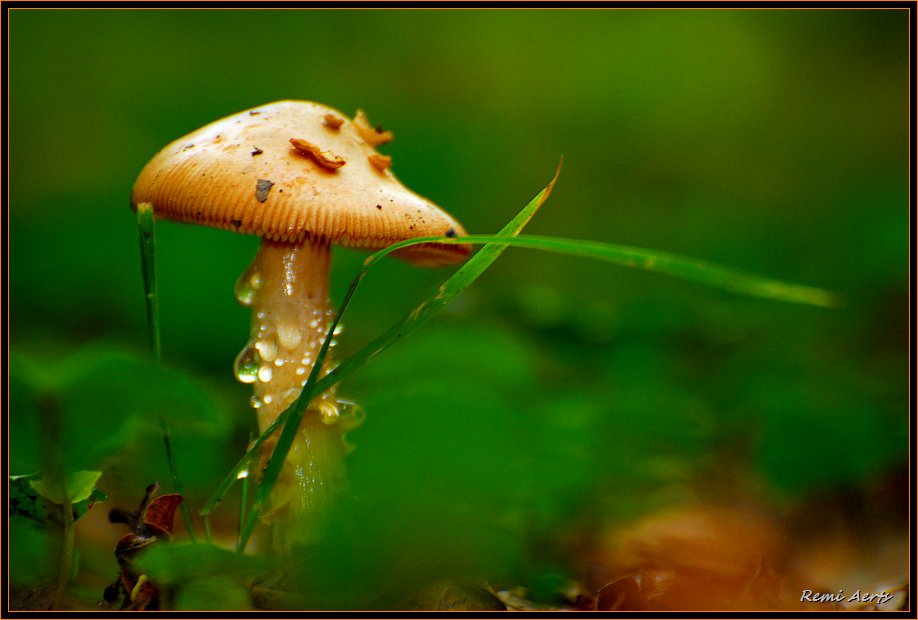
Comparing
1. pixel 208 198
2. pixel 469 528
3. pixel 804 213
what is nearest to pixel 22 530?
pixel 208 198

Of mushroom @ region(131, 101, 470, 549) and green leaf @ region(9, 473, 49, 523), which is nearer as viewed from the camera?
green leaf @ region(9, 473, 49, 523)

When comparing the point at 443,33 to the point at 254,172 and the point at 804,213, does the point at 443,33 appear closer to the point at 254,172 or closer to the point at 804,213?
the point at 804,213

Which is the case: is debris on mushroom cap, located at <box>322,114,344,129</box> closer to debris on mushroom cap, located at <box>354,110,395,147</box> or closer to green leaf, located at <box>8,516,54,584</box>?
debris on mushroom cap, located at <box>354,110,395,147</box>

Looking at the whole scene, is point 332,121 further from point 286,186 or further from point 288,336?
point 288,336

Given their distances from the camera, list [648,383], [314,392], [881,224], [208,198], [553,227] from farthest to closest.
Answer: [553,227]
[881,224]
[648,383]
[208,198]
[314,392]
